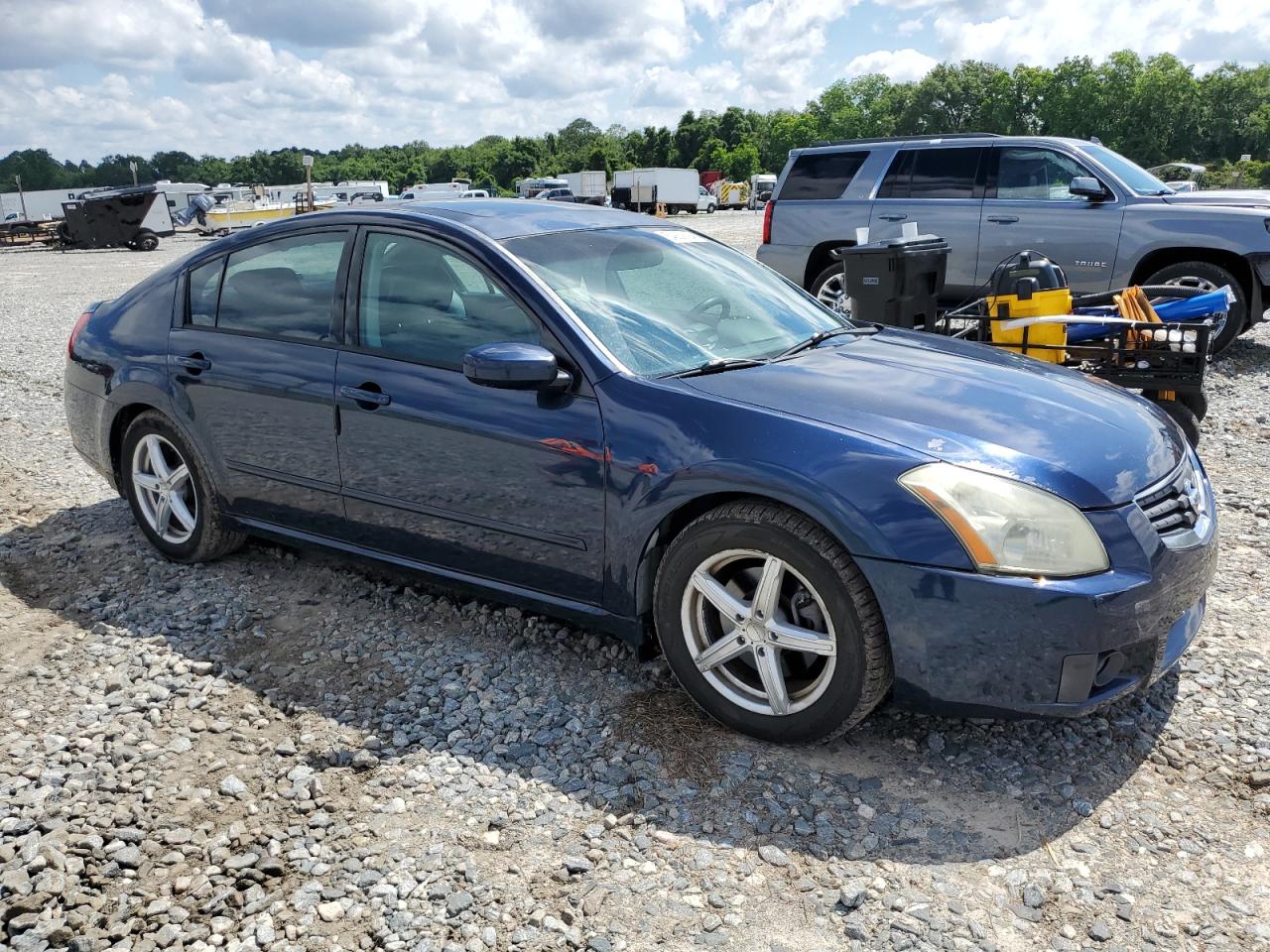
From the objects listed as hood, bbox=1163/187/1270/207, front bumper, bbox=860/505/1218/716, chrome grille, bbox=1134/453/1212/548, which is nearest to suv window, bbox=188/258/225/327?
front bumper, bbox=860/505/1218/716

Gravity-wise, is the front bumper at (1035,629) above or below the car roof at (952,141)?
below

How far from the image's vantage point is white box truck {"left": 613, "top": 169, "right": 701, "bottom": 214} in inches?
2398

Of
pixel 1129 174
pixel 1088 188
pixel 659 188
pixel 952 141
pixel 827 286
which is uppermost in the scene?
pixel 952 141

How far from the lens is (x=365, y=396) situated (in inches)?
157

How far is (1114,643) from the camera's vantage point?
9.45 ft

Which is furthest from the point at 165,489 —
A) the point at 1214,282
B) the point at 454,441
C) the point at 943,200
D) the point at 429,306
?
the point at 1214,282

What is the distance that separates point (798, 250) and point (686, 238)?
6.35 m

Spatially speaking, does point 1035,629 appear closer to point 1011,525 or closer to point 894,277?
point 1011,525

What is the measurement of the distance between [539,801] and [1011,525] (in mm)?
1563

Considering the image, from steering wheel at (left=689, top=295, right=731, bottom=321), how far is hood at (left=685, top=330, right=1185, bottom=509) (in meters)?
0.38

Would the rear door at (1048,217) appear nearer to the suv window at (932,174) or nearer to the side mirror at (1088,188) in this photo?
the side mirror at (1088,188)

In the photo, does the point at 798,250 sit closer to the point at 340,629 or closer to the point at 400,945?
the point at 340,629

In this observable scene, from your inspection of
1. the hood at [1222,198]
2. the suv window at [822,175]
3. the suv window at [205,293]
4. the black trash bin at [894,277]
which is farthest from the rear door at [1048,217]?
the suv window at [205,293]

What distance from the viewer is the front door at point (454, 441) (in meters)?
3.52
